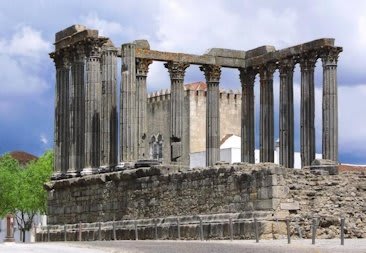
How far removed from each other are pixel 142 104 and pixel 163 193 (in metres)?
8.30

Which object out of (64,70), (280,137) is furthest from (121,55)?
(280,137)

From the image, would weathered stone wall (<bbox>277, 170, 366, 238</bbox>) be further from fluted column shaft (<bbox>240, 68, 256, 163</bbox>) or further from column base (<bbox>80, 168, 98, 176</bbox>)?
fluted column shaft (<bbox>240, 68, 256, 163</bbox>)

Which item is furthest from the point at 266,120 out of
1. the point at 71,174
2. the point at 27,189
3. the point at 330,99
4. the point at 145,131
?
the point at 27,189

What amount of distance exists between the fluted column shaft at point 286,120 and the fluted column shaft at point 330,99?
4088mm

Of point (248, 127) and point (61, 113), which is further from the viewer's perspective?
point (248, 127)

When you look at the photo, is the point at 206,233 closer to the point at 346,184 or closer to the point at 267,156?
the point at 346,184

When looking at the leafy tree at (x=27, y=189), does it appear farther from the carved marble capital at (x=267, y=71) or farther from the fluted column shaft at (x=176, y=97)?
the fluted column shaft at (x=176, y=97)

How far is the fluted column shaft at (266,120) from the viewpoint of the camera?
5903 centimetres

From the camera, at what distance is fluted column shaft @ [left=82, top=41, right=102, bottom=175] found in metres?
53.9

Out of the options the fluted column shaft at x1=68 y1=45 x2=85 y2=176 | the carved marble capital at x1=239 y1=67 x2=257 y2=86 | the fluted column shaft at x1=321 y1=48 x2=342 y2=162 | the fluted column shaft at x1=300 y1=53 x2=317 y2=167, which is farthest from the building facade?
the fluted column shaft at x1=321 y1=48 x2=342 y2=162

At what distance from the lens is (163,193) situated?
45.8 metres

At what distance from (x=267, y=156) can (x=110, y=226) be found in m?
12.1

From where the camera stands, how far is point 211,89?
193ft

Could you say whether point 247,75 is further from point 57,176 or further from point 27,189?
point 27,189
